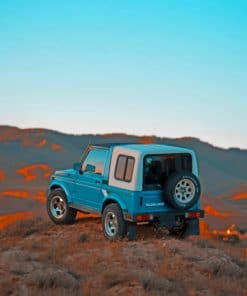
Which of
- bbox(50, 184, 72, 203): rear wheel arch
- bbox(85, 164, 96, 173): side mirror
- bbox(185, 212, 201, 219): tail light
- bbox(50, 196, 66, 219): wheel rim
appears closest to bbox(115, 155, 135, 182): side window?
bbox(85, 164, 96, 173): side mirror

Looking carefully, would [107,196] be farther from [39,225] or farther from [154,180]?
[39,225]

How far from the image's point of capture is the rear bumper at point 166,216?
A: 13.6 metres

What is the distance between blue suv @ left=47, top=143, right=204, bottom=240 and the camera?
Answer: 13.7 meters

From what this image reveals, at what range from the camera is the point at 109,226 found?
46.5 feet

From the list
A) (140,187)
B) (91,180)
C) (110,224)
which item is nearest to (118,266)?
(140,187)

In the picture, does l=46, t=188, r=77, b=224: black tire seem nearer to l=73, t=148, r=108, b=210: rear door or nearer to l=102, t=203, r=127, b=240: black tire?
l=73, t=148, r=108, b=210: rear door

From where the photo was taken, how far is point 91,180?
14758 mm

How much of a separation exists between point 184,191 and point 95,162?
2.03 metres

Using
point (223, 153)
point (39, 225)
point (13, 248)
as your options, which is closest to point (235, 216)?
point (39, 225)

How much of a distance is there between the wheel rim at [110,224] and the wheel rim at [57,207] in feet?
6.52

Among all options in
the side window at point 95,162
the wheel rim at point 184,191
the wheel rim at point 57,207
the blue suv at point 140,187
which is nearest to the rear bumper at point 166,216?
the blue suv at point 140,187

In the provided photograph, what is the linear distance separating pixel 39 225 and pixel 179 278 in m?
5.81

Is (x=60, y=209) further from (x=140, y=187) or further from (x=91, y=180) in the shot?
(x=140, y=187)

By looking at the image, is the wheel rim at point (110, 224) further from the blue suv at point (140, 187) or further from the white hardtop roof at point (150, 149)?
the white hardtop roof at point (150, 149)
